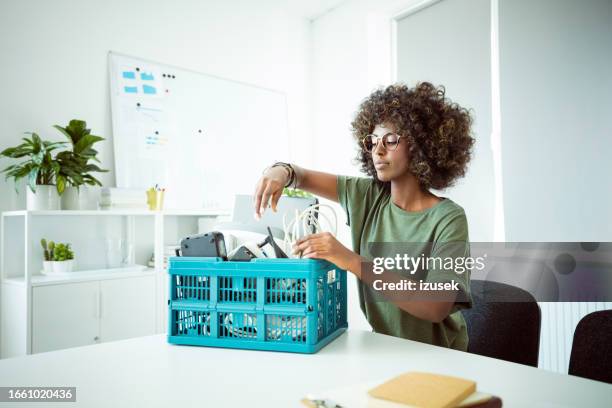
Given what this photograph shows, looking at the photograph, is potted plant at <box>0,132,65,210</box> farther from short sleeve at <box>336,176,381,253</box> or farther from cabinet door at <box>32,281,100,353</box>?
short sleeve at <box>336,176,381,253</box>

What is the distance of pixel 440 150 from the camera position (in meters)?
1.38

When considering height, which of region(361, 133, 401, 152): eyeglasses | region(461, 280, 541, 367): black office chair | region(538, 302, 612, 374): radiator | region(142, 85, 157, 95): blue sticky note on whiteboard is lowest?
region(538, 302, 612, 374): radiator

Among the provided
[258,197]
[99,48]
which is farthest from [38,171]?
[258,197]

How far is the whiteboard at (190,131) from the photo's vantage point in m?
3.06

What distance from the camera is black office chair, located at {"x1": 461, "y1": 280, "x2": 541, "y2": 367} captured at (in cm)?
130

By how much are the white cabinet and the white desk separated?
1631 millimetres

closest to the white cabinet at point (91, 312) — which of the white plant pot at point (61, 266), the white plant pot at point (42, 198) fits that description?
the white plant pot at point (61, 266)

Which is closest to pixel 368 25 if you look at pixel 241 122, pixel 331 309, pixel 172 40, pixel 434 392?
pixel 241 122

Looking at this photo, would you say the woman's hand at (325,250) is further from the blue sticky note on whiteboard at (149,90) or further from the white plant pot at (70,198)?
the blue sticky note on whiteboard at (149,90)

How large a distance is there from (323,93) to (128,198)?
2.15 metres

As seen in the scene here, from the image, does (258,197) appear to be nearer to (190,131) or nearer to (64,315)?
(64,315)

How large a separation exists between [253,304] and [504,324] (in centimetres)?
80

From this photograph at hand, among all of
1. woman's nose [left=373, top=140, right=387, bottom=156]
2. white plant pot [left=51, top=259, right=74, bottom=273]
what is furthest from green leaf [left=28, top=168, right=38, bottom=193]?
woman's nose [left=373, top=140, right=387, bottom=156]

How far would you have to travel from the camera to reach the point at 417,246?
1271mm
